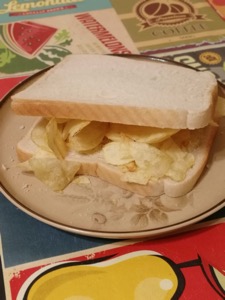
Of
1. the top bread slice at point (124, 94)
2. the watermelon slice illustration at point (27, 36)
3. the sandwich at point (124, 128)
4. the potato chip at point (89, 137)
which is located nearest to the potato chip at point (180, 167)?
the sandwich at point (124, 128)

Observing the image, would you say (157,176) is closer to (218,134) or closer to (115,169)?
(115,169)

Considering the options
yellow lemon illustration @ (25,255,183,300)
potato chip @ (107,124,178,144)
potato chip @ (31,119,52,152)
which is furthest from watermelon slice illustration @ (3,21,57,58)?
yellow lemon illustration @ (25,255,183,300)

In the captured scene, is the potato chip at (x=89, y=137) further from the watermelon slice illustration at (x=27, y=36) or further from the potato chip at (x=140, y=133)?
→ the watermelon slice illustration at (x=27, y=36)

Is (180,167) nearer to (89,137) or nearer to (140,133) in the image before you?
(140,133)

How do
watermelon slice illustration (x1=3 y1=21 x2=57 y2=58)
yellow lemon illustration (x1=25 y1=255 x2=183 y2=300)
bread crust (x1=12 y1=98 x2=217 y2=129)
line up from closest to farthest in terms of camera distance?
yellow lemon illustration (x1=25 y1=255 x2=183 y2=300), bread crust (x1=12 y1=98 x2=217 y2=129), watermelon slice illustration (x1=3 y1=21 x2=57 y2=58)

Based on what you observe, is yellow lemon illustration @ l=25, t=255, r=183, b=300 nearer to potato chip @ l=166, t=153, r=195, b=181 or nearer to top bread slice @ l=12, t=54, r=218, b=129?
potato chip @ l=166, t=153, r=195, b=181

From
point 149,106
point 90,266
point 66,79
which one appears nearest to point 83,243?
point 90,266

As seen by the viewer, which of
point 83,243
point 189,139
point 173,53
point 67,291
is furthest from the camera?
point 173,53
